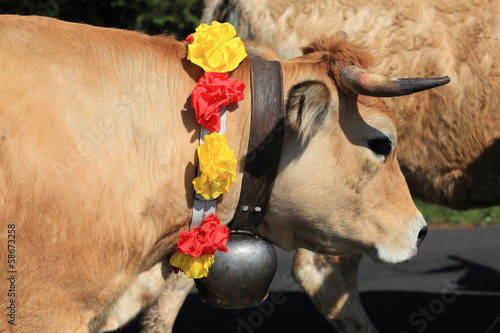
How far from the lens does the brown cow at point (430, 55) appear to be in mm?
3963

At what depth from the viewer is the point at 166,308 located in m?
4.30

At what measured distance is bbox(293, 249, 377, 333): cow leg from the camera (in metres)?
4.50

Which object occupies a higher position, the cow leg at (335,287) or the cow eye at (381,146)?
the cow eye at (381,146)

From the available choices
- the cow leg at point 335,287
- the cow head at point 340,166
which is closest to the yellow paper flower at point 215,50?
the cow head at point 340,166

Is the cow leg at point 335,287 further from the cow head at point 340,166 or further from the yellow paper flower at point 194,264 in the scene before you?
the yellow paper flower at point 194,264

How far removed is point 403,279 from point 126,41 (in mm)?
4379

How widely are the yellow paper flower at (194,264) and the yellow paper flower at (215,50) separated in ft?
2.60

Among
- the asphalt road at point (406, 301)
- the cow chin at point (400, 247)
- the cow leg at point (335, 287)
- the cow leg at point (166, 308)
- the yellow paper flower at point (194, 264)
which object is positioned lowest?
the asphalt road at point (406, 301)

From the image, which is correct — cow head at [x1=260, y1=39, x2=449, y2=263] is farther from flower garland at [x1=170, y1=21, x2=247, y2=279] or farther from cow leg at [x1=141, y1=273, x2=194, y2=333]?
cow leg at [x1=141, y1=273, x2=194, y2=333]

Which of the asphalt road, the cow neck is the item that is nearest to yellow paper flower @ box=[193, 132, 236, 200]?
the cow neck

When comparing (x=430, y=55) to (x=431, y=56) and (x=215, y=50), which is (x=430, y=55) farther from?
(x=215, y=50)

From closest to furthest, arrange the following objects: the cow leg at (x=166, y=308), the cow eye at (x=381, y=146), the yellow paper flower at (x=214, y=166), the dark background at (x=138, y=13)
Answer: the yellow paper flower at (x=214, y=166) → the cow eye at (x=381, y=146) → the cow leg at (x=166, y=308) → the dark background at (x=138, y=13)

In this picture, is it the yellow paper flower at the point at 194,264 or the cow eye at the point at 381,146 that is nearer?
the yellow paper flower at the point at 194,264

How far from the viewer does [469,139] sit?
4117 millimetres
